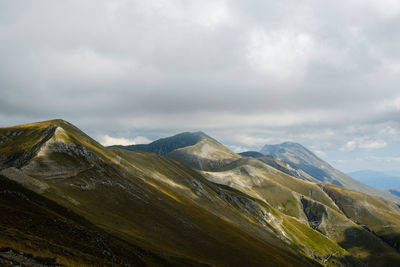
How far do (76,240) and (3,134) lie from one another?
13676cm

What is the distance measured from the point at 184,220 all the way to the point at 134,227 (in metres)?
26.8

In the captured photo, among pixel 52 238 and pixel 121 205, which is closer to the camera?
pixel 52 238

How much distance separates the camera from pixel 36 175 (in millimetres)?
76000

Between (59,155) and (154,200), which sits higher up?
(59,155)

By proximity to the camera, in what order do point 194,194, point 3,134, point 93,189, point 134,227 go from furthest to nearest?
point 194,194
point 3,134
point 93,189
point 134,227

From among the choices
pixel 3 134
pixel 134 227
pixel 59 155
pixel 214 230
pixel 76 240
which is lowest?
pixel 214 230

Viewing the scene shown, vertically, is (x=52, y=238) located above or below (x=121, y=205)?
above

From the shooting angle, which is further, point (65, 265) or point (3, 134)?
point (3, 134)

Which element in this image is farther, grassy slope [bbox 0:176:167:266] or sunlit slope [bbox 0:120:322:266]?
sunlit slope [bbox 0:120:322:266]

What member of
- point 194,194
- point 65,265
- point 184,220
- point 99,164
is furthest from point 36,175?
point 194,194

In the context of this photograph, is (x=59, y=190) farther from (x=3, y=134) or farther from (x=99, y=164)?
(x=3, y=134)

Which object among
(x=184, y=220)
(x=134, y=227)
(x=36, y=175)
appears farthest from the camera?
(x=184, y=220)

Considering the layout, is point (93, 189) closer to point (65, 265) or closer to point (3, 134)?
point (65, 265)

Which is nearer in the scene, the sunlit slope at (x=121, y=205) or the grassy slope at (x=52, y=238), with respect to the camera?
the grassy slope at (x=52, y=238)
